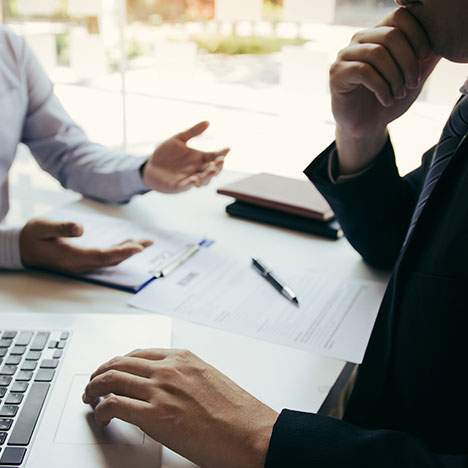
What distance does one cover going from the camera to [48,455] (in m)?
0.58

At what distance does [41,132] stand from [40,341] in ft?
2.97

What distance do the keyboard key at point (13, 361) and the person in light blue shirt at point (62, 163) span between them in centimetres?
28

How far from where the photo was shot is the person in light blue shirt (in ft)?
3.30

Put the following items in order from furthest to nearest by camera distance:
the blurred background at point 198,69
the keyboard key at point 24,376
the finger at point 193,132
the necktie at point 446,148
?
the blurred background at point 198,69
the finger at point 193,132
the necktie at point 446,148
the keyboard key at point 24,376

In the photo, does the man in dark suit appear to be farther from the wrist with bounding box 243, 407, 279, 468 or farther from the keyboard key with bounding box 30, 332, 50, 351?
the keyboard key with bounding box 30, 332, 50, 351

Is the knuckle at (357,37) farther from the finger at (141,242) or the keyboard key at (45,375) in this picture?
the keyboard key at (45,375)

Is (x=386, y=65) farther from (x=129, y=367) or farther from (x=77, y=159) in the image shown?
(x=77, y=159)

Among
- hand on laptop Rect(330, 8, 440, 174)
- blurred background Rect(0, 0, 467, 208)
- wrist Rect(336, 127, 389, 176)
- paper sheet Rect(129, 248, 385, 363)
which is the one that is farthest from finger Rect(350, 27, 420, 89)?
blurred background Rect(0, 0, 467, 208)

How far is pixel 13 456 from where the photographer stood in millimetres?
575

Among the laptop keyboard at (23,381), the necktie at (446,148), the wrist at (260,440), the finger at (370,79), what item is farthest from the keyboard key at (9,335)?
the finger at (370,79)

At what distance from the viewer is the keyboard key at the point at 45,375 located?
0.69 metres

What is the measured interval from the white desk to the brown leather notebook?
0.17 feet

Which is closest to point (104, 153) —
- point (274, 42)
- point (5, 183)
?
point (5, 183)

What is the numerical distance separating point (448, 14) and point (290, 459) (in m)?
0.61
